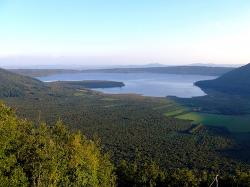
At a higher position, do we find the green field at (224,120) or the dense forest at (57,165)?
the dense forest at (57,165)

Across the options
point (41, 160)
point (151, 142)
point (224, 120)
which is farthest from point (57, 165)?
point (224, 120)

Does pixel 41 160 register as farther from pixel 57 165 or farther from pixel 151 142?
pixel 151 142

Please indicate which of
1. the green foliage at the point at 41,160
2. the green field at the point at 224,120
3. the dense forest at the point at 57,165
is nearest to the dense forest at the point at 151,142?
the dense forest at the point at 57,165

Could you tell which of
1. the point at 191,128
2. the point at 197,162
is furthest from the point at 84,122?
the point at 197,162

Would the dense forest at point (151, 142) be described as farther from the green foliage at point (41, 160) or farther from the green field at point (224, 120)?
the green foliage at point (41, 160)

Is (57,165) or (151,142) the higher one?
(57,165)

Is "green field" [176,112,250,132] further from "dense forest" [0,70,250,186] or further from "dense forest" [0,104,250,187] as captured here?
"dense forest" [0,104,250,187]

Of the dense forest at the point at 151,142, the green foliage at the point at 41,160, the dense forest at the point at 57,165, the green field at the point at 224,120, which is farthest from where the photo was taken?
the green field at the point at 224,120
